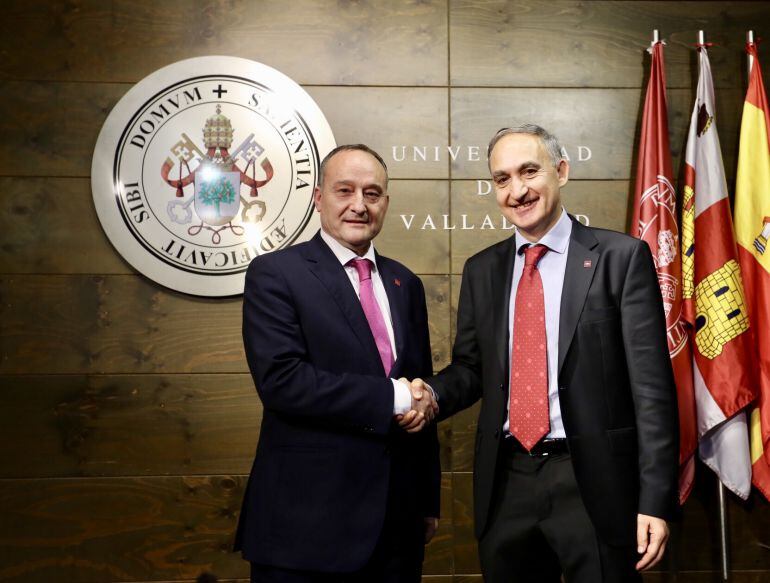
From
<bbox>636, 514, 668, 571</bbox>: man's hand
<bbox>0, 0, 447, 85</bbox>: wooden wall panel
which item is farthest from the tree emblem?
<bbox>636, 514, 668, 571</bbox>: man's hand

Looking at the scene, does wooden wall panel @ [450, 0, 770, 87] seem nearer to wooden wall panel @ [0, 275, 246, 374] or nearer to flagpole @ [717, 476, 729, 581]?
wooden wall panel @ [0, 275, 246, 374]

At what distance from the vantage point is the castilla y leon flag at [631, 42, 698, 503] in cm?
268

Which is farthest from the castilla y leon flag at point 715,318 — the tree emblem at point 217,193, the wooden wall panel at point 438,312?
the tree emblem at point 217,193

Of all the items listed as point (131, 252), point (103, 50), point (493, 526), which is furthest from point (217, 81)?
point (493, 526)

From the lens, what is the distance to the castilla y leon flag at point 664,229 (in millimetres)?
2682

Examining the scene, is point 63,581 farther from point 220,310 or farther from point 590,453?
point 590,453

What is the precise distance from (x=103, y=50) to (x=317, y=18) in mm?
861

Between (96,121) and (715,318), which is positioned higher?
(96,121)

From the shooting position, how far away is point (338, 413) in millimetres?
1759

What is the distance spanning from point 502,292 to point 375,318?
34cm

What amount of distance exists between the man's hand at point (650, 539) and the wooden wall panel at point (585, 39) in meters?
1.89

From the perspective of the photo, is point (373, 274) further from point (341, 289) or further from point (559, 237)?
point (559, 237)

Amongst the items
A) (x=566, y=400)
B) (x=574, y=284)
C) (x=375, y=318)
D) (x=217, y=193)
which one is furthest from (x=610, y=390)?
(x=217, y=193)

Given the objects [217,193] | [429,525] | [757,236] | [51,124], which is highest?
[51,124]
